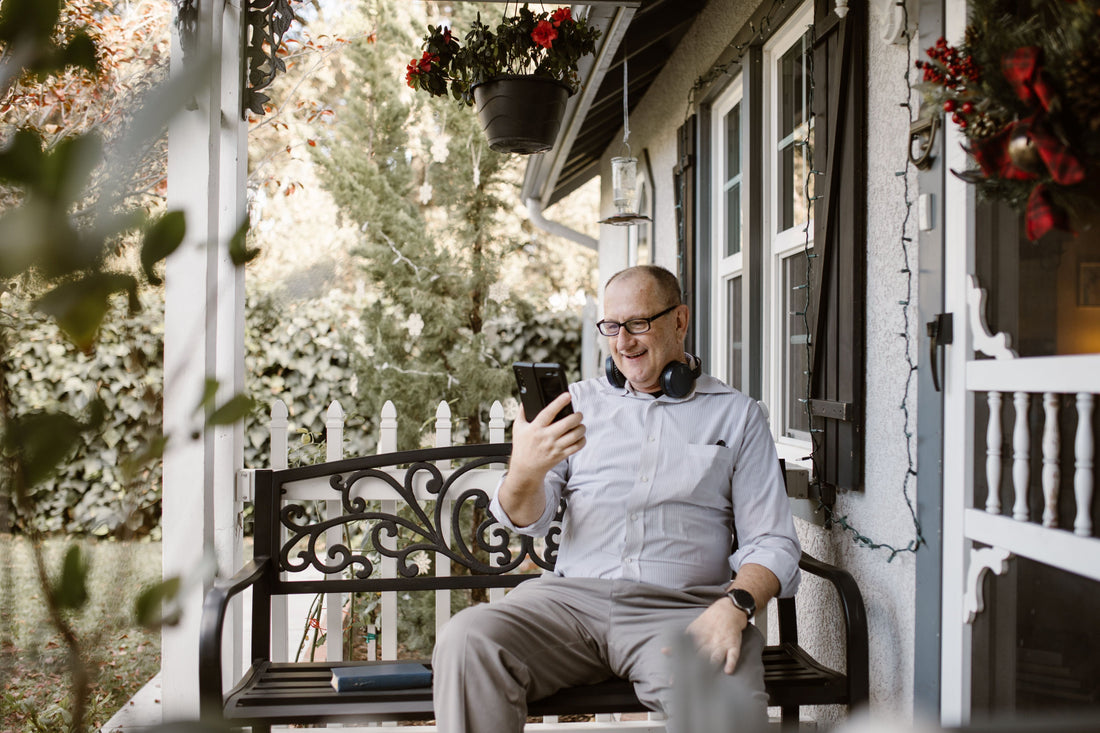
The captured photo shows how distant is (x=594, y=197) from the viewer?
15.5 metres

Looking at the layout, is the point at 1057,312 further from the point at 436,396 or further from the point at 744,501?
the point at 436,396

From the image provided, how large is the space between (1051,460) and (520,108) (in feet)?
6.99

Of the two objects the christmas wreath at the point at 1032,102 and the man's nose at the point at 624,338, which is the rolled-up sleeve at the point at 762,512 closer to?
the man's nose at the point at 624,338

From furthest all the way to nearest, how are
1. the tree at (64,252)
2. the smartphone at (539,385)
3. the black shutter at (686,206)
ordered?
the black shutter at (686,206)
the smartphone at (539,385)
the tree at (64,252)

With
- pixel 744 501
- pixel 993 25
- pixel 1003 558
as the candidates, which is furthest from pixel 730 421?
pixel 993 25

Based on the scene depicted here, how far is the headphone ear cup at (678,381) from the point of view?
93.1 inches

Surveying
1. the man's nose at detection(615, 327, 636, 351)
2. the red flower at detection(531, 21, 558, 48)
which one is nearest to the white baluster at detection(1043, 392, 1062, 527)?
the man's nose at detection(615, 327, 636, 351)

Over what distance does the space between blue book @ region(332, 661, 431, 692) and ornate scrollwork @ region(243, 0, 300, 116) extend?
1659 mm

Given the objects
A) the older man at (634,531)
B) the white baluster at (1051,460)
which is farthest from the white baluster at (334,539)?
the white baluster at (1051,460)

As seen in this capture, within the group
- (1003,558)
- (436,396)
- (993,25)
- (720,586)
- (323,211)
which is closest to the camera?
(993,25)

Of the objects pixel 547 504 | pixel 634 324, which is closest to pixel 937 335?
pixel 634 324

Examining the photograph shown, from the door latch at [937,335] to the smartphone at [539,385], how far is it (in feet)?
2.60

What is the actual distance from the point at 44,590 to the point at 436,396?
18.9 ft

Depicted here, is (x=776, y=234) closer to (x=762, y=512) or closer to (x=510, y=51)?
(x=510, y=51)
